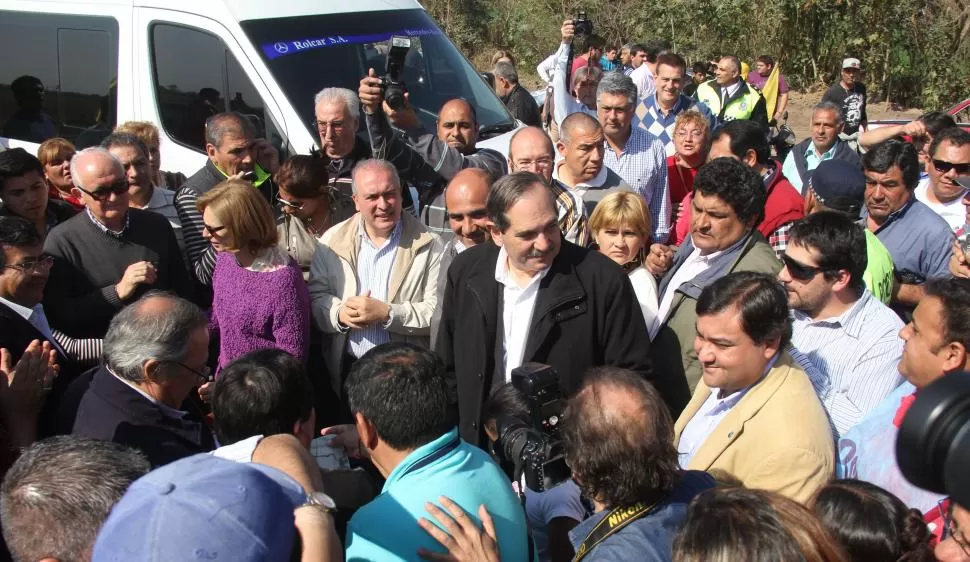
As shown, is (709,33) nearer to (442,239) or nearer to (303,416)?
(442,239)

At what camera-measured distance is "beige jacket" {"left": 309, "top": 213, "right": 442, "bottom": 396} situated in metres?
4.07

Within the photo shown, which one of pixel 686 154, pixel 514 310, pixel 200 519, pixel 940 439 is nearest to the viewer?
pixel 940 439

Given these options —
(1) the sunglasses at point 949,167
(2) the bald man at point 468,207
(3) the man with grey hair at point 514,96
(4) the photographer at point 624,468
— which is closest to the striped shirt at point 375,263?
(2) the bald man at point 468,207

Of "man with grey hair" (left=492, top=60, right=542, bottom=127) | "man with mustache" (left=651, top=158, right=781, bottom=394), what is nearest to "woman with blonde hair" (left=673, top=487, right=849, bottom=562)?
"man with mustache" (left=651, top=158, right=781, bottom=394)

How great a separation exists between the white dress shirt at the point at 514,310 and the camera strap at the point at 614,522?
1240 mm

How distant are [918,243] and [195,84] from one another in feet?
16.3

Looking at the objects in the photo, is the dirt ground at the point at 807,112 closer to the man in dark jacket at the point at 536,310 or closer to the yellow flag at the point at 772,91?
the yellow flag at the point at 772,91

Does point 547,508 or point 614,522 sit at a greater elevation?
point 614,522

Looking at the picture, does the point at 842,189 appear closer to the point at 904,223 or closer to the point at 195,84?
the point at 904,223

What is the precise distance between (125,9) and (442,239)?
3.70 m

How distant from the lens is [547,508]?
8.89 feet

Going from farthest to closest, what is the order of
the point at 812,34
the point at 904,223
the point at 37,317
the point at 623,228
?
the point at 812,34 → the point at 904,223 → the point at 623,228 → the point at 37,317

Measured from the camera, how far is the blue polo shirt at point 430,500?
7.22ft

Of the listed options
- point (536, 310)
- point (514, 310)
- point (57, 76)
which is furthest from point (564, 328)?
point (57, 76)
